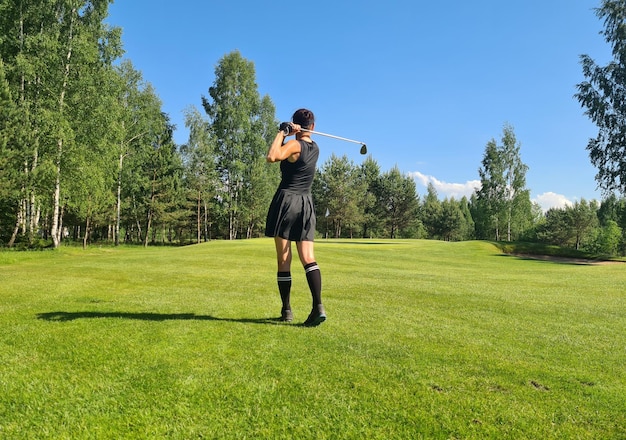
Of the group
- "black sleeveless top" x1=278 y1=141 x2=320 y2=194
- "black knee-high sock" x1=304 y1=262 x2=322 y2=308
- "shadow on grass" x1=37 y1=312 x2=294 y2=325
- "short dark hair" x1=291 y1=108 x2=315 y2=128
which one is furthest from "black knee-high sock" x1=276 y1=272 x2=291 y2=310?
"short dark hair" x1=291 y1=108 x2=315 y2=128

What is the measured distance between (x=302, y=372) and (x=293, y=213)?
7.99ft

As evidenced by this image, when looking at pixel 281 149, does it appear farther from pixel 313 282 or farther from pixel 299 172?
pixel 313 282

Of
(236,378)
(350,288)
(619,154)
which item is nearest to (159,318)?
(236,378)

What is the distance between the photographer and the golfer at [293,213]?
5.15 metres

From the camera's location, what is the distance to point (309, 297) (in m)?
7.37

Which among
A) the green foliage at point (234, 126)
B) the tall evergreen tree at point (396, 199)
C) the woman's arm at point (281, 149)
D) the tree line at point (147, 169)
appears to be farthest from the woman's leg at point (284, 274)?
the tall evergreen tree at point (396, 199)

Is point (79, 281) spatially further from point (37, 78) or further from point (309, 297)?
point (37, 78)

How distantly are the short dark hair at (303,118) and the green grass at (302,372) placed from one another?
280 centimetres

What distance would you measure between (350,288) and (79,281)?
20.3 ft

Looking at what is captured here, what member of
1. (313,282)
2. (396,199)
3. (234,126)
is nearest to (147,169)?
(234,126)

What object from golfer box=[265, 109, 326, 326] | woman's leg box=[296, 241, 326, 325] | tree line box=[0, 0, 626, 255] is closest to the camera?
woman's leg box=[296, 241, 326, 325]

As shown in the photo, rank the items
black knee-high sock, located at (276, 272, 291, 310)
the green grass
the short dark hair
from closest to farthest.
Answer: the green grass, black knee-high sock, located at (276, 272, 291, 310), the short dark hair

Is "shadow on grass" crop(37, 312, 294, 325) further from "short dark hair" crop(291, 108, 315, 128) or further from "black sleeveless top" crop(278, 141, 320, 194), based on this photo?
"short dark hair" crop(291, 108, 315, 128)

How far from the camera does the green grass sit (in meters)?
2.43
